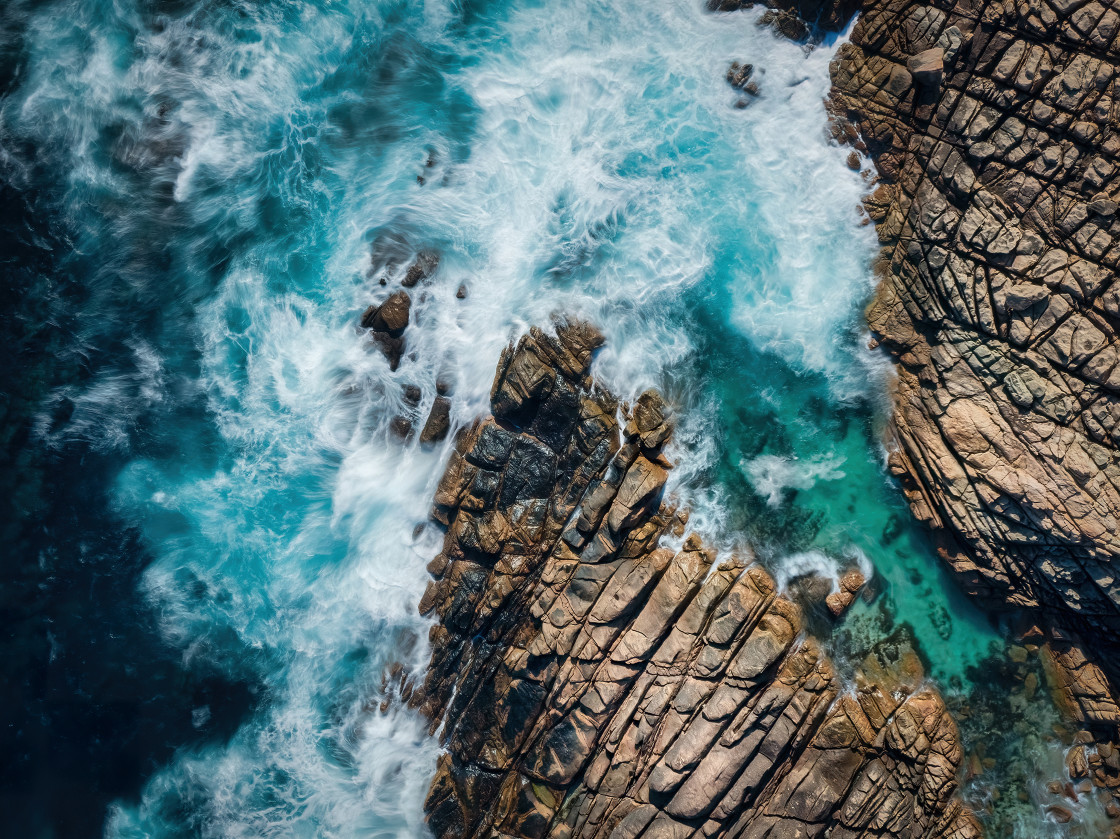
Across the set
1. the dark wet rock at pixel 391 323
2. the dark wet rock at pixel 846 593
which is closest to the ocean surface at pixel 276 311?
the dark wet rock at pixel 391 323

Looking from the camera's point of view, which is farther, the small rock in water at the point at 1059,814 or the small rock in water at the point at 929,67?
the small rock in water at the point at 1059,814

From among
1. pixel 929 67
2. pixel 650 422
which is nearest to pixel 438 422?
pixel 650 422

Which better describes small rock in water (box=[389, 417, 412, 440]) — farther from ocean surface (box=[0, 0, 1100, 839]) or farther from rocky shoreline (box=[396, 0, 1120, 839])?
rocky shoreline (box=[396, 0, 1120, 839])

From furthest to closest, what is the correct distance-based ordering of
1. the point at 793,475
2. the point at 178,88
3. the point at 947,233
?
the point at 178,88 → the point at 793,475 → the point at 947,233

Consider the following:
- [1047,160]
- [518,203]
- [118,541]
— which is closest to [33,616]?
[118,541]

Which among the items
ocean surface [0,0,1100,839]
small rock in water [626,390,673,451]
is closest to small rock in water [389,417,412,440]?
ocean surface [0,0,1100,839]

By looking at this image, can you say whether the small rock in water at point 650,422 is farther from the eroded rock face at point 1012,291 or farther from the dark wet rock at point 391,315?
the dark wet rock at point 391,315

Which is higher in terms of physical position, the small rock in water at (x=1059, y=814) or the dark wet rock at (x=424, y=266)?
the dark wet rock at (x=424, y=266)

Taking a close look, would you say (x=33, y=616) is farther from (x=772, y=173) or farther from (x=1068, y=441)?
(x=1068, y=441)
